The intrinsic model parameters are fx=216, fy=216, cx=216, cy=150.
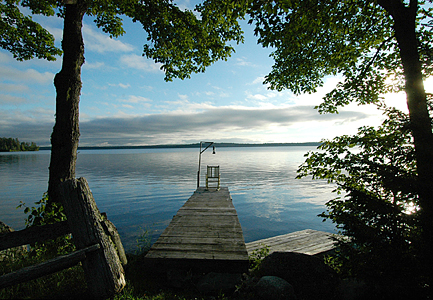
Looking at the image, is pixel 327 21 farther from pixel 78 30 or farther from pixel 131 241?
pixel 131 241

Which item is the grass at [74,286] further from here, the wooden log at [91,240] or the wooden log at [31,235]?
the wooden log at [31,235]

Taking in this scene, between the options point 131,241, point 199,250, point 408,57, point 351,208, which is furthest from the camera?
point 131,241

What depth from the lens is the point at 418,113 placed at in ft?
13.6

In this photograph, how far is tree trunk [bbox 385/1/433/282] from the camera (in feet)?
11.2

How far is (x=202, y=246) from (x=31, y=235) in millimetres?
3941

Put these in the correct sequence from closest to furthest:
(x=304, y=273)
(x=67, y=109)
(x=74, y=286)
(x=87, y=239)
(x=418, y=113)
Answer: (x=87, y=239) < (x=74, y=286) < (x=418, y=113) < (x=304, y=273) < (x=67, y=109)

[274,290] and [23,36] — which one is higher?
[23,36]

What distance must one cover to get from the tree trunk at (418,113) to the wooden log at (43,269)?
5101 millimetres

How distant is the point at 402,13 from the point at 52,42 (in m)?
11.3

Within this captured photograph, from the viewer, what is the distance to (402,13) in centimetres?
454

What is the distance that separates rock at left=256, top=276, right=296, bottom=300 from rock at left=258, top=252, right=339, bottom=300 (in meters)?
0.41

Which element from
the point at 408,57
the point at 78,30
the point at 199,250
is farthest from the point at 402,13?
the point at 78,30

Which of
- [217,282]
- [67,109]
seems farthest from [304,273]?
[67,109]

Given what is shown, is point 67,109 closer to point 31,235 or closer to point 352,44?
point 31,235
